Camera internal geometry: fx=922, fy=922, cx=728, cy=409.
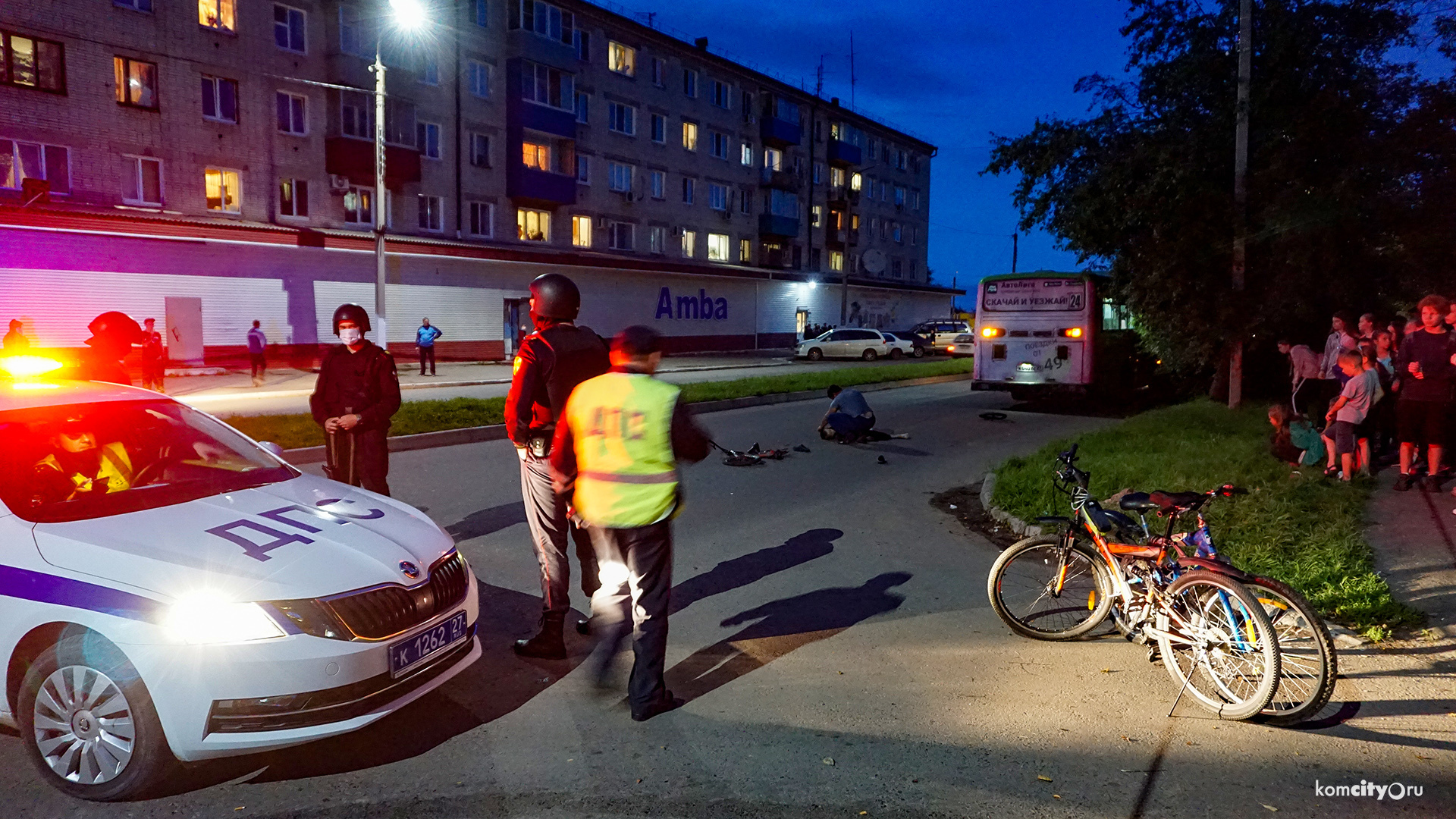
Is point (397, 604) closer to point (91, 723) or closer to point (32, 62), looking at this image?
point (91, 723)

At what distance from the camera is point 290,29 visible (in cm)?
3044

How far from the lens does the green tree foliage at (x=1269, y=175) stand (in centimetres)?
1454

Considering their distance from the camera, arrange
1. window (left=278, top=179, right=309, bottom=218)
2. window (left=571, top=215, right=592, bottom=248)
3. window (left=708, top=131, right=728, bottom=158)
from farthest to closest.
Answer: window (left=708, top=131, right=728, bottom=158)
window (left=571, top=215, right=592, bottom=248)
window (left=278, top=179, right=309, bottom=218)

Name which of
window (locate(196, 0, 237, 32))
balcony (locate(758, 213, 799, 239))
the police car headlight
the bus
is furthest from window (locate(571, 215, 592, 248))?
the police car headlight

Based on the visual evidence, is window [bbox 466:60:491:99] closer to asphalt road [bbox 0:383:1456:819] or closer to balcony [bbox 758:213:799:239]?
balcony [bbox 758:213:799:239]

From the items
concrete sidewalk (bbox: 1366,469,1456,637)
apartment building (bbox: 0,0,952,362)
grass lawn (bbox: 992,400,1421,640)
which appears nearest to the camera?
concrete sidewalk (bbox: 1366,469,1456,637)

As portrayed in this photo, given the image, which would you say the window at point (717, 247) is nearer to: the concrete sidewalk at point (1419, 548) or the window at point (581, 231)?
the window at point (581, 231)

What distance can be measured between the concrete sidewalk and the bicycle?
2029mm

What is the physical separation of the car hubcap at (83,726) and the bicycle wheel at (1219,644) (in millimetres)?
4621

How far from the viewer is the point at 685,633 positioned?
18.0 feet

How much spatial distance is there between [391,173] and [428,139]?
3.10 m

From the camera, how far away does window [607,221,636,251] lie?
44.0 metres

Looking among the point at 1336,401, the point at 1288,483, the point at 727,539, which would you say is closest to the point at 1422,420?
the point at 1336,401

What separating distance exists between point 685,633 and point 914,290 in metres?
60.7
